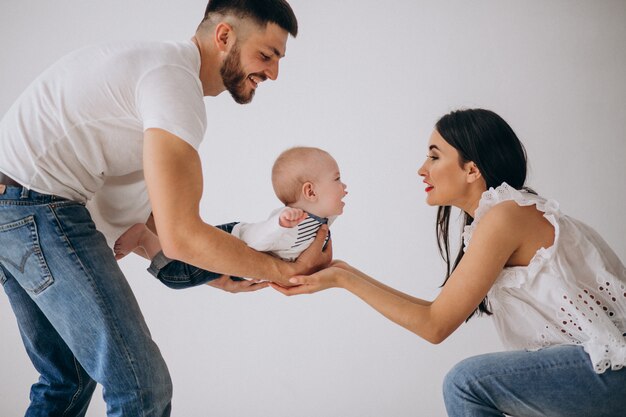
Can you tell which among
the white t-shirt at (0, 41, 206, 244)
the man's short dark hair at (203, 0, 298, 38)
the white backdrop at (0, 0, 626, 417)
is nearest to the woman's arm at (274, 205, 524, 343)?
the white t-shirt at (0, 41, 206, 244)

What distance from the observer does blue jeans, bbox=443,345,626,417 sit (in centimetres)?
161

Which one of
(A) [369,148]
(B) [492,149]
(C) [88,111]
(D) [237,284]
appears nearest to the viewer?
(C) [88,111]

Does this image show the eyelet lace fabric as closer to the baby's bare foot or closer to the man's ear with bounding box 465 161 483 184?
the man's ear with bounding box 465 161 483 184

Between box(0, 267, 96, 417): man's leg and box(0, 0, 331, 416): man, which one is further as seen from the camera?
box(0, 267, 96, 417): man's leg

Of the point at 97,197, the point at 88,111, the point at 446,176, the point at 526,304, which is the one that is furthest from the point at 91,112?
the point at 526,304

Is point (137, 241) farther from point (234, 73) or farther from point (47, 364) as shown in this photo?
point (234, 73)

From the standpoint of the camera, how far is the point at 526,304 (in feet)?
5.90

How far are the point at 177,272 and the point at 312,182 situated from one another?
1.83 feet

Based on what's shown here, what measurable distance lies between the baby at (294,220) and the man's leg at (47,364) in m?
0.36

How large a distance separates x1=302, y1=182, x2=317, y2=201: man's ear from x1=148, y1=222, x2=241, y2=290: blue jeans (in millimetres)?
294

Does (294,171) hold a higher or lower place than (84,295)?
higher

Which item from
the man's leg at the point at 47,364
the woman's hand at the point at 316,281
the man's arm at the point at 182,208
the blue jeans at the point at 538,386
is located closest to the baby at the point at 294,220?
the woman's hand at the point at 316,281

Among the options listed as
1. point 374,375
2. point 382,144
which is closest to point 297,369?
point 374,375

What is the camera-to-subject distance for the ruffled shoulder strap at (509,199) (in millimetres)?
1812
